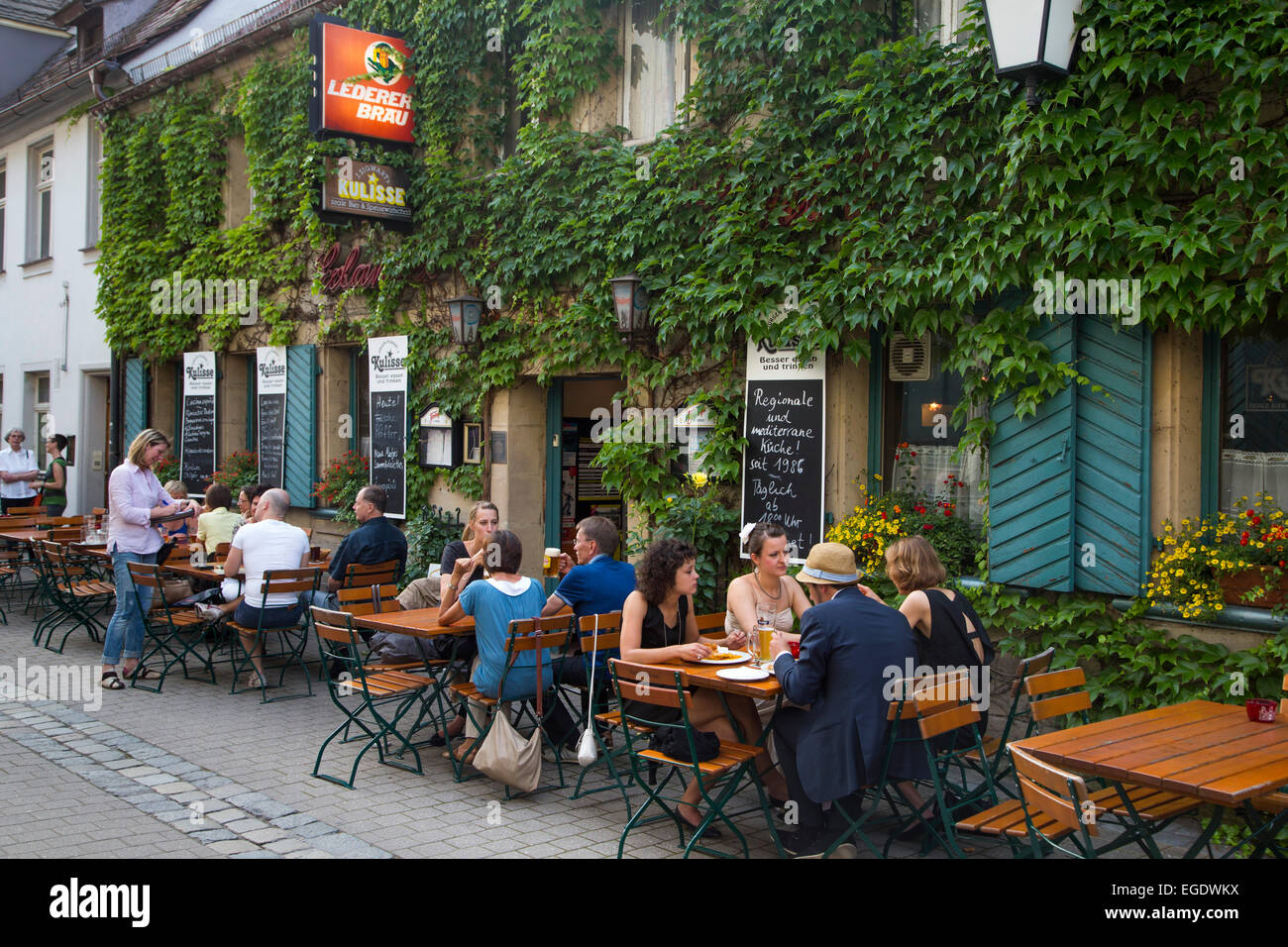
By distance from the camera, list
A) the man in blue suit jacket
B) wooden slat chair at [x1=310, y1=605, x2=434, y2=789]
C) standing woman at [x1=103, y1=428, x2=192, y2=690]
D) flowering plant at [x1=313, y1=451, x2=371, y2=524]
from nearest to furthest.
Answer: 1. the man in blue suit jacket
2. wooden slat chair at [x1=310, y1=605, x2=434, y2=789]
3. standing woman at [x1=103, y1=428, x2=192, y2=690]
4. flowering plant at [x1=313, y1=451, x2=371, y2=524]

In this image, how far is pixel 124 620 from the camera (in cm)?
842

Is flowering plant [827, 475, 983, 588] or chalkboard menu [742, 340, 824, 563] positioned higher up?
chalkboard menu [742, 340, 824, 563]

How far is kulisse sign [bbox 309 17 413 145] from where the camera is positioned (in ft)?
34.7

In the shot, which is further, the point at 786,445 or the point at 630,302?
the point at 630,302

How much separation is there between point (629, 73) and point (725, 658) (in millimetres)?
6209

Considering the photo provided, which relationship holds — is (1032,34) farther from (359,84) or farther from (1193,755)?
(359,84)

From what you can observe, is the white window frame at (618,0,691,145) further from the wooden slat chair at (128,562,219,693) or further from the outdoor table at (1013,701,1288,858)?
the outdoor table at (1013,701,1288,858)

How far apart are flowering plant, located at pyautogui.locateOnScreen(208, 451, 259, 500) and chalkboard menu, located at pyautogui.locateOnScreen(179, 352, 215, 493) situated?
0.63 metres

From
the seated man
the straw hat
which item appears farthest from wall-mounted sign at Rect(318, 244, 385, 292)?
the straw hat

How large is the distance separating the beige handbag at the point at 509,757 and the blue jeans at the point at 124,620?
3.89 meters

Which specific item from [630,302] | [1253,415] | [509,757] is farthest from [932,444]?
[509,757]

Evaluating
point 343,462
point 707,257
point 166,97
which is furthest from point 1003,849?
point 166,97
